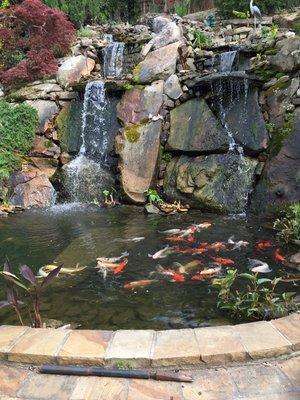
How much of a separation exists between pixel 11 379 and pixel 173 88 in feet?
25.9

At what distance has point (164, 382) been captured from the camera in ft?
7.80

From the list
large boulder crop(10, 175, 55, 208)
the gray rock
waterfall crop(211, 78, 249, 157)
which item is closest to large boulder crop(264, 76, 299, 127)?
waterfall crop(211, 78, 249, 157)

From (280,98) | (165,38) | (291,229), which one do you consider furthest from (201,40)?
(291,229)

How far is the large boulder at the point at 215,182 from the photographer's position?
777 centimetres

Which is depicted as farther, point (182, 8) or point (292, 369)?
point (182, 8)

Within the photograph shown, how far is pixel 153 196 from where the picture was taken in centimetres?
839

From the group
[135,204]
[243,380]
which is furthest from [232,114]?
[243,380]

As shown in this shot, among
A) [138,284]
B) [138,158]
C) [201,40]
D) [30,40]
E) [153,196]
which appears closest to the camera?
[138,284]

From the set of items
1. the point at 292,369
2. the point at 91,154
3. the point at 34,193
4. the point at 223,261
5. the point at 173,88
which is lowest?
the point at 34,193

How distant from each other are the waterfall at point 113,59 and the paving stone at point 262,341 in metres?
10.8

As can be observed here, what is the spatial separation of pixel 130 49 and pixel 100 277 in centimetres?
986

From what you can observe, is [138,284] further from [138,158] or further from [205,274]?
[138,158]

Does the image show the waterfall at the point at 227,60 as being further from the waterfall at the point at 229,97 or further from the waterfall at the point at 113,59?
the waterfall at the point at 113,59

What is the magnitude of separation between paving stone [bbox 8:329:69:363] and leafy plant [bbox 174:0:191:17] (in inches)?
638
